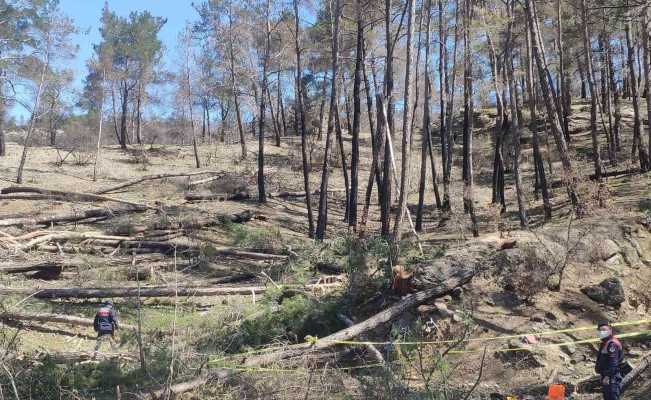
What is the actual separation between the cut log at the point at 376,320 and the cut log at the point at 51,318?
11.6 feet

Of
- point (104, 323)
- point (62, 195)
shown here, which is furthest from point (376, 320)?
point (62, 195)

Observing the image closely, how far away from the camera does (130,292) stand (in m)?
11.6

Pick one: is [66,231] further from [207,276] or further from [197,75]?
[197,75]

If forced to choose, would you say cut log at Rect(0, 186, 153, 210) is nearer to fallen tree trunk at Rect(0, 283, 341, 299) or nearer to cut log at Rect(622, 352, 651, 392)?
→ fallen tree trunk at Rect(0, 283, 341, 299)

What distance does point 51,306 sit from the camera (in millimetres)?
11336

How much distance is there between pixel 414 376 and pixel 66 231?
12.8 metres

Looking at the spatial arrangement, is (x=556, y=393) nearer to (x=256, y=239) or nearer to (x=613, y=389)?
(x=613, y=389)

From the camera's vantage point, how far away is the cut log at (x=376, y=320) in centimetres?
790

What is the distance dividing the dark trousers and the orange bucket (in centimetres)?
46

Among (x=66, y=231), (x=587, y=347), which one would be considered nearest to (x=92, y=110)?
(x=66, y=231)

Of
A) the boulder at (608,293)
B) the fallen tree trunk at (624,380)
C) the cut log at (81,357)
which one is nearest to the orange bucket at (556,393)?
the fallen tree trunk at (624,380)

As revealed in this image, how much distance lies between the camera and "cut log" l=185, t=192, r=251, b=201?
23.9 metres

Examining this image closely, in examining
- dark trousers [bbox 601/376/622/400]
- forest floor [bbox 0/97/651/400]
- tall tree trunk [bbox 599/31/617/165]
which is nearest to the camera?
dark trousers [bbox 601/376/622/400]

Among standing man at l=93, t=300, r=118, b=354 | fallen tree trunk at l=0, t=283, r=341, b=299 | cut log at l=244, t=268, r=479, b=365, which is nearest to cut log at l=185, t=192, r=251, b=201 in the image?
fallen tree trunk at l=0, t=283, r=341, b=299
